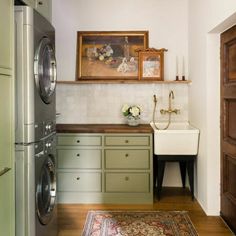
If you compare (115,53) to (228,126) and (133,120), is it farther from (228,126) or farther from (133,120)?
(228,126)

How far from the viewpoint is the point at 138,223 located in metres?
3.00

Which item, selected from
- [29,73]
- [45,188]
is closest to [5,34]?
[29,73]

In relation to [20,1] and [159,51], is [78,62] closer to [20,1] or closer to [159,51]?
[159,51]

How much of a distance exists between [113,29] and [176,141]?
5.76 feet

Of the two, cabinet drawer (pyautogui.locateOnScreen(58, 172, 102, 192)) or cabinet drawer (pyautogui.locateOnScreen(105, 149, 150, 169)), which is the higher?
cabinet drawer (pyautogui.locateOnScreen(105, 149, 150, 169))

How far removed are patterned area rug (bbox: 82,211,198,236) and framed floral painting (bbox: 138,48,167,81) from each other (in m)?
1.77

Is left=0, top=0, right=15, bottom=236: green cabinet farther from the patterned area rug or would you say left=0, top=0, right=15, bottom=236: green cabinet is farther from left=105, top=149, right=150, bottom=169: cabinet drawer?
left=105, top=149, right=150, bottom=169: cabinet drawer

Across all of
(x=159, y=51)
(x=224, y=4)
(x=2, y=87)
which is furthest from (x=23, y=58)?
(x=159, y=51)

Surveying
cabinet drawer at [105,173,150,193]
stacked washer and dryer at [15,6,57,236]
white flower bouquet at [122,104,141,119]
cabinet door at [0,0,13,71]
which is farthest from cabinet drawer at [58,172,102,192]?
cabinet door at [0,0,13,71]

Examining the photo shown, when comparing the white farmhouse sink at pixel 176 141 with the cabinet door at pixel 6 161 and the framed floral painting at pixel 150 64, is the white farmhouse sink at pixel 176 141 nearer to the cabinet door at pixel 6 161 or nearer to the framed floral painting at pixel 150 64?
the framed floral painting at pixel 150 64

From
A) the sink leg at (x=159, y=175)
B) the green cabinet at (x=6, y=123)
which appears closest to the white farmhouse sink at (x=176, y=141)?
the sink leg at (x=159, y=175)

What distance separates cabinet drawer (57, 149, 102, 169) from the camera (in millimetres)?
3559

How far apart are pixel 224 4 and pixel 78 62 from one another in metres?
2.13

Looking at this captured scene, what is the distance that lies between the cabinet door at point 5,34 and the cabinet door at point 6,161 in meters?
0.09
